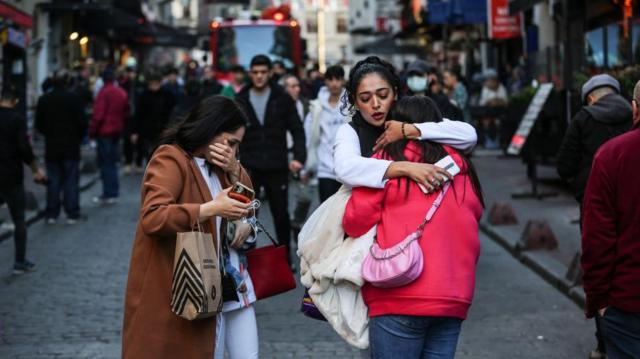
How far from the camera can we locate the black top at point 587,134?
7402mm

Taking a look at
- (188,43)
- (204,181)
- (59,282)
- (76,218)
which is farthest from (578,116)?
(188,43)

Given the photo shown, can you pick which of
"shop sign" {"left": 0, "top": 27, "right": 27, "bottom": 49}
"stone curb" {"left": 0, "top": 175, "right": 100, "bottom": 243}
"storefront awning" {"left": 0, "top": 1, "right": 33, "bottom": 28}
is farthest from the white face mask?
"storefront awning" {"left": 0, "top": 1, "right": 33, "bottom": 28}

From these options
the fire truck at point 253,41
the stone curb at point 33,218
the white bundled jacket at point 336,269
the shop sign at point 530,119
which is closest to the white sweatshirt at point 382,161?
the white bundled jacket at point 336,269

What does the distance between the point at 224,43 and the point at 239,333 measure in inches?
995

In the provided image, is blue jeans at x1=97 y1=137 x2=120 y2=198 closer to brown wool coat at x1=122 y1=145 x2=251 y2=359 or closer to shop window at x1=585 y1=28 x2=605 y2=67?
shop window at x1=585 y1=28 x2=605 y2=67

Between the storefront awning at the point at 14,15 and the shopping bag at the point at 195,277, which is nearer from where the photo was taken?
the shopping bag at the point at 195,277

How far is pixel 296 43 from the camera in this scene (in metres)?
29.7

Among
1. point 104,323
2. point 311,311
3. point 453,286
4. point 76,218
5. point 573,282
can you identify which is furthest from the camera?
point 76,218

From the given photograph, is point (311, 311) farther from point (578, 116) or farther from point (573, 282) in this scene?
point (573, 282)

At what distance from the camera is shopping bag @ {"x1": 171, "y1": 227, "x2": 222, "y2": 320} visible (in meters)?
4.46

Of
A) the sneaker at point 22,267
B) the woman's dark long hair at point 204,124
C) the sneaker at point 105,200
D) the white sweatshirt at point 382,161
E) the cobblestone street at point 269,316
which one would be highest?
the woman's dark long hair at point 204,124

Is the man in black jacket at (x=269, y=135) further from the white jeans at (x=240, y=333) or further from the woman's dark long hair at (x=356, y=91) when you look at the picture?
the woman's dark long hair at (x=356, y=91)

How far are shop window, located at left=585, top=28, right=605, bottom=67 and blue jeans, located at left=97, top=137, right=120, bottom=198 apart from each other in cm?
709

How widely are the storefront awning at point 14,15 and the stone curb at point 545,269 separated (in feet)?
48.7
